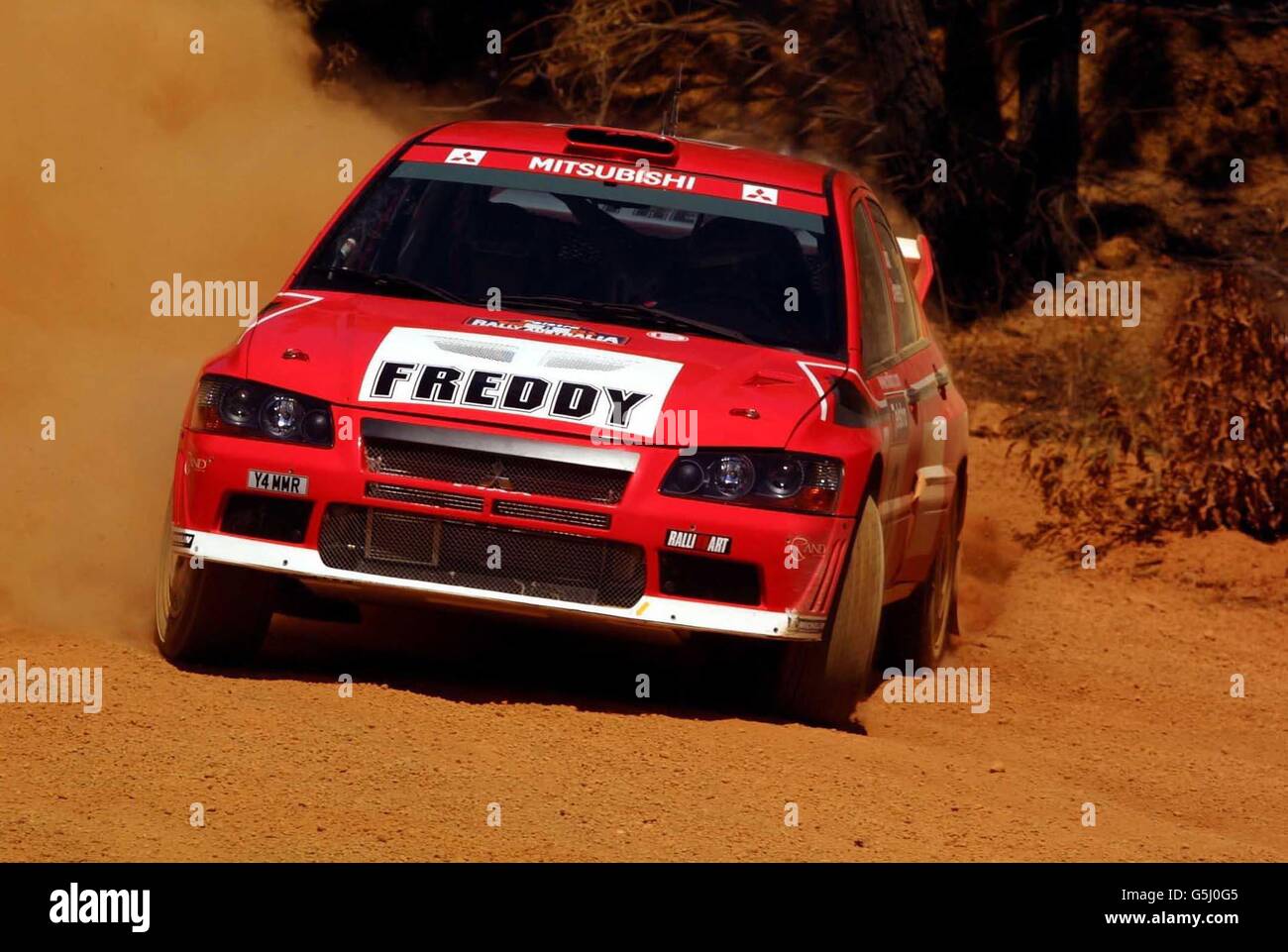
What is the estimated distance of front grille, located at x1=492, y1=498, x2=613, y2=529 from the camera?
628cm

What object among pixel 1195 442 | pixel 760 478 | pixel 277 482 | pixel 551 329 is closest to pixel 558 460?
pixel 760 478

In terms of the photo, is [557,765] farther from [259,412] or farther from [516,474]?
[259,412]

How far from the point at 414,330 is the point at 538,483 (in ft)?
2.27

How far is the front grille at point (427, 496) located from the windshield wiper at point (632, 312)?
3.37 ft

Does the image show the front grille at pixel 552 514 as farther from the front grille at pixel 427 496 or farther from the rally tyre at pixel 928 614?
the rally tyre at pixel 928 614

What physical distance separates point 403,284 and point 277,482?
1083mm

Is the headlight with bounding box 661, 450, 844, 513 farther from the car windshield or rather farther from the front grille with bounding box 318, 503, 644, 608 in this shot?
the car windshield

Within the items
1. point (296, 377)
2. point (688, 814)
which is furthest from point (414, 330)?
point (688, 814)

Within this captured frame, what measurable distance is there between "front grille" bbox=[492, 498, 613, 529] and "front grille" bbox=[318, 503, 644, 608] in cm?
5

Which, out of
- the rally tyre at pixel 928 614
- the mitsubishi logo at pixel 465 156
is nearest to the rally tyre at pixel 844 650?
the rally tyre at pixel 928 614

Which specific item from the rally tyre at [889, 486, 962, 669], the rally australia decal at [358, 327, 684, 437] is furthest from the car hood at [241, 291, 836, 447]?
the rally tyre at [889, 486, 962, 669]

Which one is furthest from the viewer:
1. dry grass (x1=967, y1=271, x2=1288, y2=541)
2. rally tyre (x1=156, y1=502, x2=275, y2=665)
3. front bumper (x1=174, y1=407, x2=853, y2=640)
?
dry grass (x1=967, y1=271, x2=1288, y2=541)

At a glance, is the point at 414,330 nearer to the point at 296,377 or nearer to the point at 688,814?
the point at 296,377

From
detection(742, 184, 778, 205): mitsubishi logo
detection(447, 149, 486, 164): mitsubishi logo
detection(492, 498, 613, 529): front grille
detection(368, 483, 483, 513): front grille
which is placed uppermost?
detection(447, 149, 486, 164): mitsubishi logo
